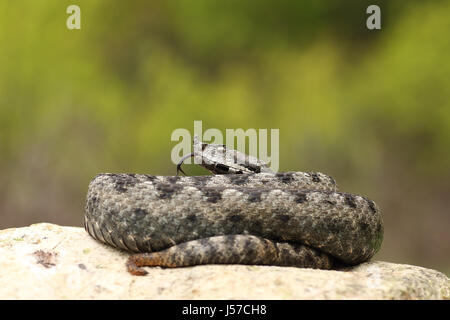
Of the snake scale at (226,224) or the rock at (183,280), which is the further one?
the snake scale at (226,224)

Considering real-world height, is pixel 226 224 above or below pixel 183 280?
above

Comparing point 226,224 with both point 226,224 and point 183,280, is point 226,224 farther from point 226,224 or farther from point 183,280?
point 183,280

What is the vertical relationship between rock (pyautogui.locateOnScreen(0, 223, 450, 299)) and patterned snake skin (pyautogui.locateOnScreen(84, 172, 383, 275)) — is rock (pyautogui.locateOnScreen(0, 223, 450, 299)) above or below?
below

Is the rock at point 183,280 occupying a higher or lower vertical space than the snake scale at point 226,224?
lower

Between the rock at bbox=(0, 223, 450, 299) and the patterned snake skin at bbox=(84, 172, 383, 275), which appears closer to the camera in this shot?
the rock at bbox=(0, 223, 450, 299)

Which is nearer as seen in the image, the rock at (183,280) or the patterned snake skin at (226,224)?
the rock at (183,280)

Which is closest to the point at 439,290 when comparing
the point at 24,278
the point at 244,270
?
the point at 244,270

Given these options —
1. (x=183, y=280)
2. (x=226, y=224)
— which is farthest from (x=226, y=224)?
(x=183, y=280)

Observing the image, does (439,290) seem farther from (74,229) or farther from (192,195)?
(74,229)
